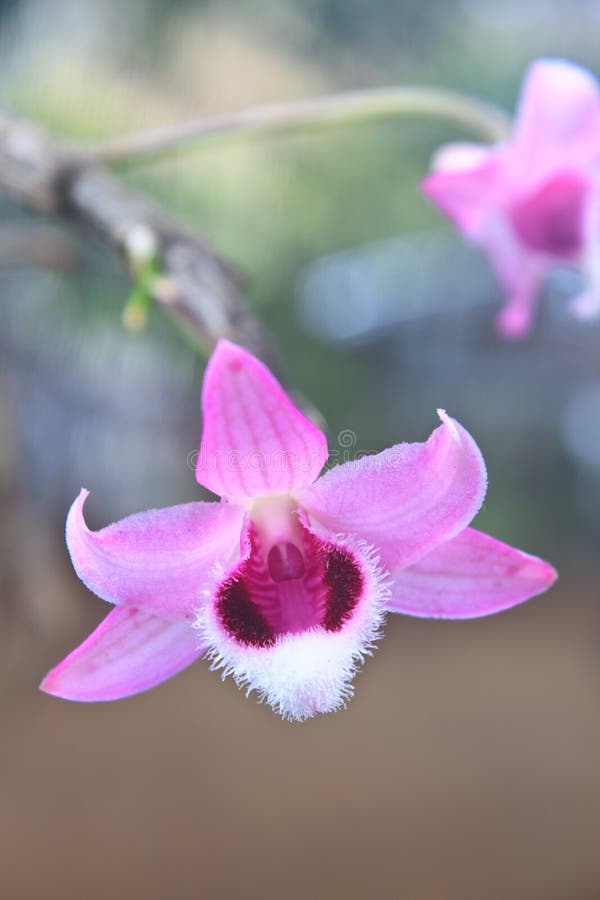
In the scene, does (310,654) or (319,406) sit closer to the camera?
(310,654)

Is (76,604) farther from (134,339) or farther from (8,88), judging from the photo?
(8,88)

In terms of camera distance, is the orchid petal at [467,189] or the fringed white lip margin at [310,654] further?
the orchid petal at [467,189]

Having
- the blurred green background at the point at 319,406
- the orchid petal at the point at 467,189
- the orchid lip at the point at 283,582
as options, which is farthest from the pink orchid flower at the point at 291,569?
the blurred green background at the point at 319,406

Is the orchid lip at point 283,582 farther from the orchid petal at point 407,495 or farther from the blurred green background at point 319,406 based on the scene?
the blurred green background at point 319,406

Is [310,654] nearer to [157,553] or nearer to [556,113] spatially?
[157,553]

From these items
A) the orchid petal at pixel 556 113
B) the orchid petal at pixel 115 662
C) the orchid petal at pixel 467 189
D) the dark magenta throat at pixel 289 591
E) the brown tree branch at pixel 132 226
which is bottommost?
the orchid petal at pixel 115 662

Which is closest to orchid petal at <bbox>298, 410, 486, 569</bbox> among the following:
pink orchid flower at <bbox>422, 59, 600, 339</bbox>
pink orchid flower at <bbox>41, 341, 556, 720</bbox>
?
pink orchid flower at <bbox>41, 341, 556, 720</bbox>

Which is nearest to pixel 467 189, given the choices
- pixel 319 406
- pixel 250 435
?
pixel 250 435
